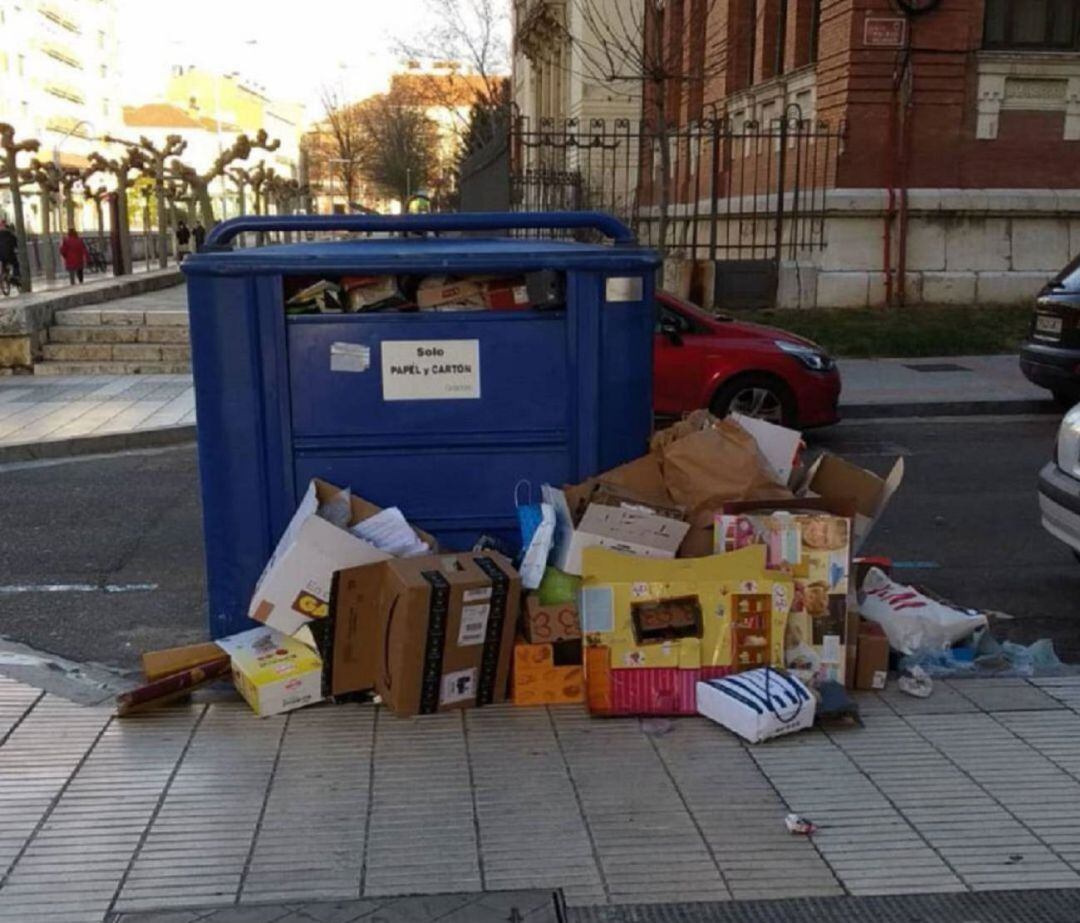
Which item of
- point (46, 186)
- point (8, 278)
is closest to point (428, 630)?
point (8, 278)

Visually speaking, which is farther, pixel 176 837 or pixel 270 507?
pixel 270 507

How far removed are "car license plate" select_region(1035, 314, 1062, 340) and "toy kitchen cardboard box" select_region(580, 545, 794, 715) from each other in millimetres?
8193

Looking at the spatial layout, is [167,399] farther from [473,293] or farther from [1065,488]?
[1065,488]

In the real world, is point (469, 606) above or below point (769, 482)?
below

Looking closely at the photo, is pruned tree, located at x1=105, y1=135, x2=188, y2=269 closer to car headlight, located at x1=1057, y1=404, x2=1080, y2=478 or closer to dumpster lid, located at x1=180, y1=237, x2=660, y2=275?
dumpster lid, located at x1=180, y1=237, x2=660, y2=275

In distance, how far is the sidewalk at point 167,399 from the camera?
10.9 meters

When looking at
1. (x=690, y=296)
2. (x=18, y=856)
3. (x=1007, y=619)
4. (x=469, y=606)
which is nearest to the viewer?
(x=18, y=856)

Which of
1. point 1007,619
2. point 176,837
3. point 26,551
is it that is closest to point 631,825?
point 176,837

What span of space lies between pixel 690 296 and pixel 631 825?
15.4m

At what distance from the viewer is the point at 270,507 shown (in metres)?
4.80

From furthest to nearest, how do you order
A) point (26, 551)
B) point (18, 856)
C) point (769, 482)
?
point (26, 551) < point (769, 482) < point (18, 856)

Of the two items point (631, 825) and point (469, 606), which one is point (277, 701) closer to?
point (469, 606)

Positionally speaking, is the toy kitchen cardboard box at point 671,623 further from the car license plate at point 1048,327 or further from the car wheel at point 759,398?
the car license plate at point 1048,327

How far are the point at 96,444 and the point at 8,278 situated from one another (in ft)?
55.7
